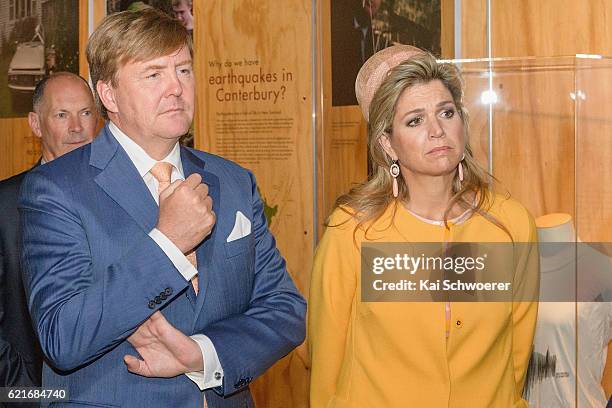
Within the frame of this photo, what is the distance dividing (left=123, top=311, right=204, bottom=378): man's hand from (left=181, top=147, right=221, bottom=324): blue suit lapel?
8 cm

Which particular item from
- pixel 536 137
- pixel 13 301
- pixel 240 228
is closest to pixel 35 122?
pixel 13 301

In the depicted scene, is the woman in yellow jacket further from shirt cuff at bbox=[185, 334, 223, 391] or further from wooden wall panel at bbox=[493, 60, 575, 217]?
shirt cuff at bbox=[185, 334, 223, 391]

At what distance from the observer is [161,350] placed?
160 cm

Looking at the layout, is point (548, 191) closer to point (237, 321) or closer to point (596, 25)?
point (596, 25)

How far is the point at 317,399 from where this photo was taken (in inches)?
68.2

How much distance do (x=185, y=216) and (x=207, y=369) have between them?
301 mm

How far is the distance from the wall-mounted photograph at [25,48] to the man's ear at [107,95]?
4.62 ft

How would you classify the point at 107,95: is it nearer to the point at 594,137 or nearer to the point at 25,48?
the point at 594,137

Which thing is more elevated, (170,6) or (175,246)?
(170,6)

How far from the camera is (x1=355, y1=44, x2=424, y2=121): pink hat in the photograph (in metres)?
1.62

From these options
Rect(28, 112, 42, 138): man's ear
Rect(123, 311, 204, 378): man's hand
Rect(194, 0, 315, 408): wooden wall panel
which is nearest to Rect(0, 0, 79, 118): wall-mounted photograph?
Rect(28, 112, 42, 138): man's ear

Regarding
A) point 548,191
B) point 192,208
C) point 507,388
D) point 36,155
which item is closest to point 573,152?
point 548,191

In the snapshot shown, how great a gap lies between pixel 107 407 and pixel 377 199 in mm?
635

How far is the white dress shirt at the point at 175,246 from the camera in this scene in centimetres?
153
